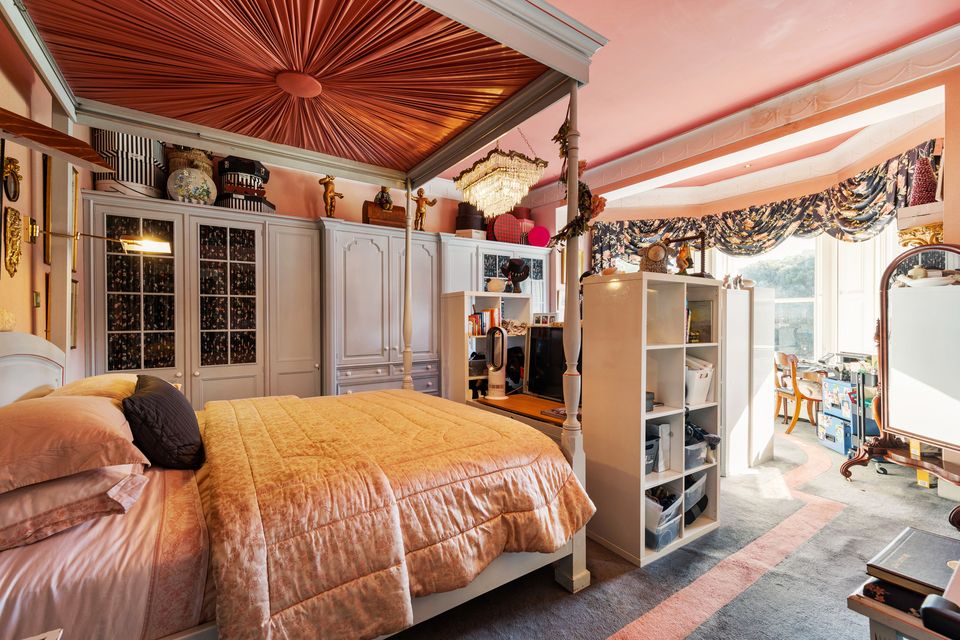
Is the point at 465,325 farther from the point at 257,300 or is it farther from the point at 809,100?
the point at 809,100

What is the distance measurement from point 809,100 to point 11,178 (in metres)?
4.66

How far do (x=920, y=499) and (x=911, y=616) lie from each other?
2.75 meters

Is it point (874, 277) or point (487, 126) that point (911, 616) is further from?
point (874, 277)

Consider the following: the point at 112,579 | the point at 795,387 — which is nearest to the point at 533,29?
the point at 112,579

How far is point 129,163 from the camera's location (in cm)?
308

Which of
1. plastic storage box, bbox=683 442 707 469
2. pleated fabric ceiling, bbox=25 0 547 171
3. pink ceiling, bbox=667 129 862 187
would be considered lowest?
plastic storage box, bbox=683 442 707 469

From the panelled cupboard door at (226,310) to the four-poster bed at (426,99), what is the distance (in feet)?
3.73

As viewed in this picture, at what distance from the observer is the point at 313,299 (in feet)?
12.5

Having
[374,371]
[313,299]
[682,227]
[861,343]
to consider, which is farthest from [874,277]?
[313,299]

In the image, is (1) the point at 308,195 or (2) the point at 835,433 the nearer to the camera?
(2) the point at 835,433

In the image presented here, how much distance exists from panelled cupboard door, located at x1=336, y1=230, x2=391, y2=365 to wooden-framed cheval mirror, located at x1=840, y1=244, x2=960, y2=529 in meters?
3.64

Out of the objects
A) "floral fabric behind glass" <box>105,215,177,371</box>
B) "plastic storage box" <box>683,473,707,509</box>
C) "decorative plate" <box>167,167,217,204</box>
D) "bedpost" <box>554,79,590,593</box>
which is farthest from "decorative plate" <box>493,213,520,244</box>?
"plastic storage box" <box>683,473,707,509</box>

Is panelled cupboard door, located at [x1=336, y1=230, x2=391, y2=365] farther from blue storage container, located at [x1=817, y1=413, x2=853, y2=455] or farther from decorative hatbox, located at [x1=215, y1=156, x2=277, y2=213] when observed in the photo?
blue storage container, located at [x1=817, y1=413, x2=853, y2=455]

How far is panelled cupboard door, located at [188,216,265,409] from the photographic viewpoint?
10.8ft
